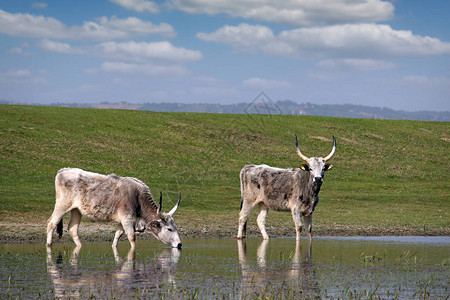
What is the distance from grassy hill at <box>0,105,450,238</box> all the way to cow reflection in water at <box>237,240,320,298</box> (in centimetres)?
723

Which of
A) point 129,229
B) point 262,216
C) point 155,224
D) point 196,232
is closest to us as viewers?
point 129,229

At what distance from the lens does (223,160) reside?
1955 inches

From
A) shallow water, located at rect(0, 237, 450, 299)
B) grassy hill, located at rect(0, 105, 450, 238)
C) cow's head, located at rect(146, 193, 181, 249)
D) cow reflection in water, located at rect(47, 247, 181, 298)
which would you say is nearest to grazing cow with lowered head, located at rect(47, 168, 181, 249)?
cow's head, located at rect(146, 193, 181, 249)

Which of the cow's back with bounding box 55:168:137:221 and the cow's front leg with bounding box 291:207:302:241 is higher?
the cow's back with bounding box 55:168:137:221

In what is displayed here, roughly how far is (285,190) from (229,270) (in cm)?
713

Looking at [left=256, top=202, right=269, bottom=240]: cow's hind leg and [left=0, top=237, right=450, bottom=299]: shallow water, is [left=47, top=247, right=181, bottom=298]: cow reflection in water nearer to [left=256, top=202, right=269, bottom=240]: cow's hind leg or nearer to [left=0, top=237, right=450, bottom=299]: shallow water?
[left=0, top=237, right=450, bottom=299]: shallow water

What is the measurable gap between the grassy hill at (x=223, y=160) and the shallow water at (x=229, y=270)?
4.63m

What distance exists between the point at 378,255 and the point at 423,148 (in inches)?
1932

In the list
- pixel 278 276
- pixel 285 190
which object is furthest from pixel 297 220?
pixel 278 276

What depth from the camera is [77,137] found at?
51031 mm

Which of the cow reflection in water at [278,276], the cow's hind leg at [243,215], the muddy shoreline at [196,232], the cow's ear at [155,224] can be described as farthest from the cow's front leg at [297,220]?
the cow's ear at [155,224]

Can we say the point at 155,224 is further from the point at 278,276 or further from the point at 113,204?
the point at 278,276

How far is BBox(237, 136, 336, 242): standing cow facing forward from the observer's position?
20.0m

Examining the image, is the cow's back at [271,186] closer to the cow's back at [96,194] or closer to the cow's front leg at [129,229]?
the cow's back at [96,194]
